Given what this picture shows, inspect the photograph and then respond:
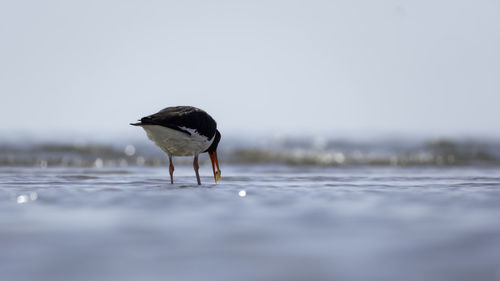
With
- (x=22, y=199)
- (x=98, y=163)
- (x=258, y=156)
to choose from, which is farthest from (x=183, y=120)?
(x=258, y=156)

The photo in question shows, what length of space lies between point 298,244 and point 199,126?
587 cm

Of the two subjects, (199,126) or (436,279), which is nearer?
(436,279)

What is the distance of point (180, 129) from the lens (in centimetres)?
945

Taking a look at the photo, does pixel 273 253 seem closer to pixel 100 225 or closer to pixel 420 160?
pixel 100 225

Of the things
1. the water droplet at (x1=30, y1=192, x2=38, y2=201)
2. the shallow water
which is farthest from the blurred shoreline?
the shallow water

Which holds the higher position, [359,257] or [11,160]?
[11,160]

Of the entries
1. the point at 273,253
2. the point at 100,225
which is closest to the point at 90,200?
the point at 100,225

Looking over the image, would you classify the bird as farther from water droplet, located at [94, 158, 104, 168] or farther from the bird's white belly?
water droplet, located at [94, 158, 104, 168]

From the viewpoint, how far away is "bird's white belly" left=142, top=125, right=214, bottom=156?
30.9 ft

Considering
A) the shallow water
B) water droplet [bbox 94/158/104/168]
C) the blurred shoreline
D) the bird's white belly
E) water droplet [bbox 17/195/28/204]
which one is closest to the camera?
the shallow water

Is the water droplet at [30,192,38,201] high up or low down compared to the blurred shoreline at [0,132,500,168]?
down

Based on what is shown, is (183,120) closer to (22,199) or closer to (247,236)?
(22,199)

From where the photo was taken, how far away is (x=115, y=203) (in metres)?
6.58

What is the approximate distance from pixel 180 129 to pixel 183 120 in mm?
153
